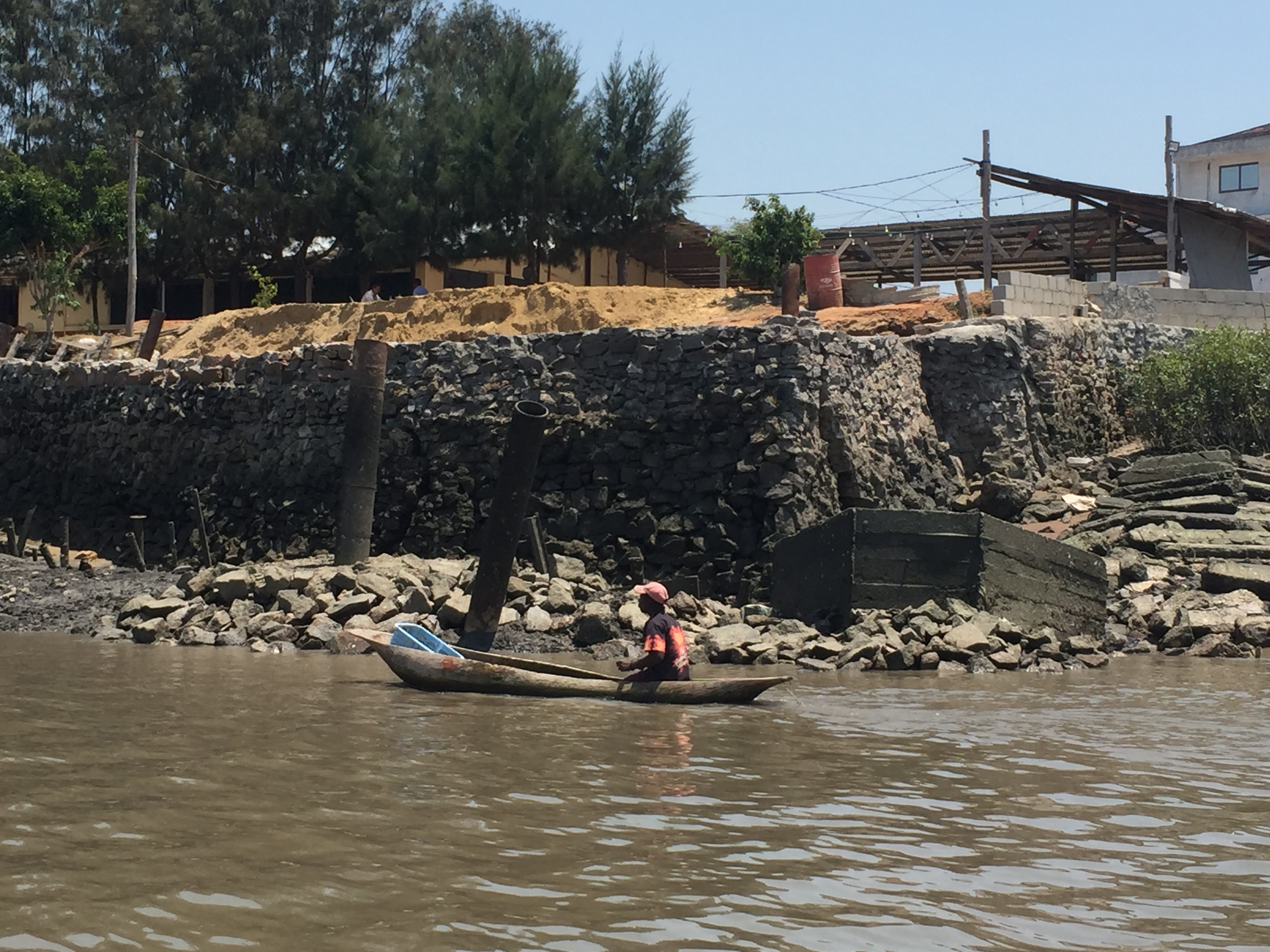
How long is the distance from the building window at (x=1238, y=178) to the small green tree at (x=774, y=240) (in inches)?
794

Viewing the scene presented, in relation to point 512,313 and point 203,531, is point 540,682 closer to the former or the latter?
point 203,531

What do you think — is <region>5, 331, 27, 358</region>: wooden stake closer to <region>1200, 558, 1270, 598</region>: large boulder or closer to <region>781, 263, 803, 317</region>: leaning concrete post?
<region>781, 263, 803, 317</region>: leaning concrete post

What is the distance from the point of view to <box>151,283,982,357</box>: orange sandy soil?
956 inches

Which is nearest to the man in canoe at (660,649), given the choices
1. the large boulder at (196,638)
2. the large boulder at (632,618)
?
the large boulder at (632,618)

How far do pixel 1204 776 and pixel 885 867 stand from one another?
3113 mm

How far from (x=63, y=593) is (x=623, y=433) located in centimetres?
735

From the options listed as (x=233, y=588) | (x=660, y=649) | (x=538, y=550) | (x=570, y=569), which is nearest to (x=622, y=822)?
(x=660, y=649)

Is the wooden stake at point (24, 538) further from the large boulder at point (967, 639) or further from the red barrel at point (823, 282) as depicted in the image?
the large boulder at point (967, 639)

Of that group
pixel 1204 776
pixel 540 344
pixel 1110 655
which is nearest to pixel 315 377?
pixel 540 344

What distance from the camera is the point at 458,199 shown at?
33.5m

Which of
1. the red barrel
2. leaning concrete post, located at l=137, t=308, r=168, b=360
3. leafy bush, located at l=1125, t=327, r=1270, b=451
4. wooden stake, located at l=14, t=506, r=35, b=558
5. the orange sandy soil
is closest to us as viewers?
leafy bush, located at l=1125, t=327, r=1270, b=451

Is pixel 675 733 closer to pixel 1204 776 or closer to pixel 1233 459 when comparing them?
pixel 1204 776

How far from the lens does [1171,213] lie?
29203 millimetres

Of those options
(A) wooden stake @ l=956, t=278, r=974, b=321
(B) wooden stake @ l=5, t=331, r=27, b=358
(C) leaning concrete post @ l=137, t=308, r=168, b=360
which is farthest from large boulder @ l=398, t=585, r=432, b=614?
(B) wooden stake @ l=5, t=331, r=27, b=358
